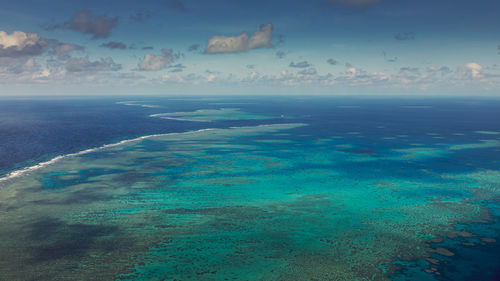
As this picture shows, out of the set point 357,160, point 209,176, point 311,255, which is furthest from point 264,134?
point 311,255

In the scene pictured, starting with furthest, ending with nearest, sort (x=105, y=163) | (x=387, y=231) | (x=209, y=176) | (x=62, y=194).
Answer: (x=105, y=163) → (x=209, y=176) → (x=62, y=194) → (x=387, y=231)

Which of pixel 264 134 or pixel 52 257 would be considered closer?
pixel 52 257

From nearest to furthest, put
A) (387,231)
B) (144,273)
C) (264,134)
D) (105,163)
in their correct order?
(144,273), (387,231), (105,163), (264,134)

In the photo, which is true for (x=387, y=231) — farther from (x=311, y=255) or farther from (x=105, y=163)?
(x=105, y=163)

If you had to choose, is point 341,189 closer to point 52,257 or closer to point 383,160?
point 383,160

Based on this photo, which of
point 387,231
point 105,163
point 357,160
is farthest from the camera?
point 357,160

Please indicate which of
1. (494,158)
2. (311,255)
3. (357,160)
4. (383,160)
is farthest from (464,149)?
(311,255)
